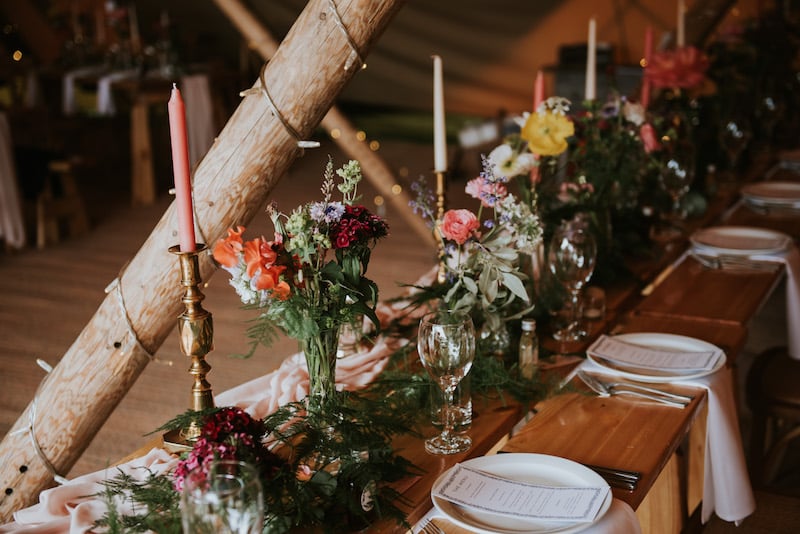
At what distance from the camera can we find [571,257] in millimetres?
2088

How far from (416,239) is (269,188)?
391 centimetres

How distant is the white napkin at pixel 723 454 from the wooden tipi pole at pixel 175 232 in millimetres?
798

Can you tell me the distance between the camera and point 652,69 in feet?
10.5

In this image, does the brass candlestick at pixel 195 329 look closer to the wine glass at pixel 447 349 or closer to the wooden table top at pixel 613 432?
the wine glass at pixel 447 349

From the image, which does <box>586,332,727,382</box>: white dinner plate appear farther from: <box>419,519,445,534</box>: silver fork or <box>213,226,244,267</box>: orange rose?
<box>213,226,244,267</box>: orange rose

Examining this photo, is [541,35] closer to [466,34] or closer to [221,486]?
[466,34]

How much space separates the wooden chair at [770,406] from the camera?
8.34 ft

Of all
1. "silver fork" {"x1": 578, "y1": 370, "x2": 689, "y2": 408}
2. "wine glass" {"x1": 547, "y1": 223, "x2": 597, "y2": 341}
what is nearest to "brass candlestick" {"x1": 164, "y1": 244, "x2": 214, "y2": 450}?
"silver fork" {"x1": 578, "y1": 370, "x2": 689, "y2": 408}

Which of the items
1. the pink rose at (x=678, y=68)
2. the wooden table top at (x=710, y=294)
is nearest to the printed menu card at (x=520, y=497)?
the wooden table top at (x=710, y=294)

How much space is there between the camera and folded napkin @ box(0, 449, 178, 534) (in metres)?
1.36

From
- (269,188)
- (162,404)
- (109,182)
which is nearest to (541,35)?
(109,182)

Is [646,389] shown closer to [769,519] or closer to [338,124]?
[769,519]

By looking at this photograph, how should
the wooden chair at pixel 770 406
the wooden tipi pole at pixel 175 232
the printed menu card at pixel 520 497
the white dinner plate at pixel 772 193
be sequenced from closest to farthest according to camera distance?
the printed menu card at pixel 520 497 → the wooden tipi pole at pixel 175 232 → the wooden chair at pixel 770 406 → the white dinner plate at pixel 772 193

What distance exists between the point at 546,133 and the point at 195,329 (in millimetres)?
1073
